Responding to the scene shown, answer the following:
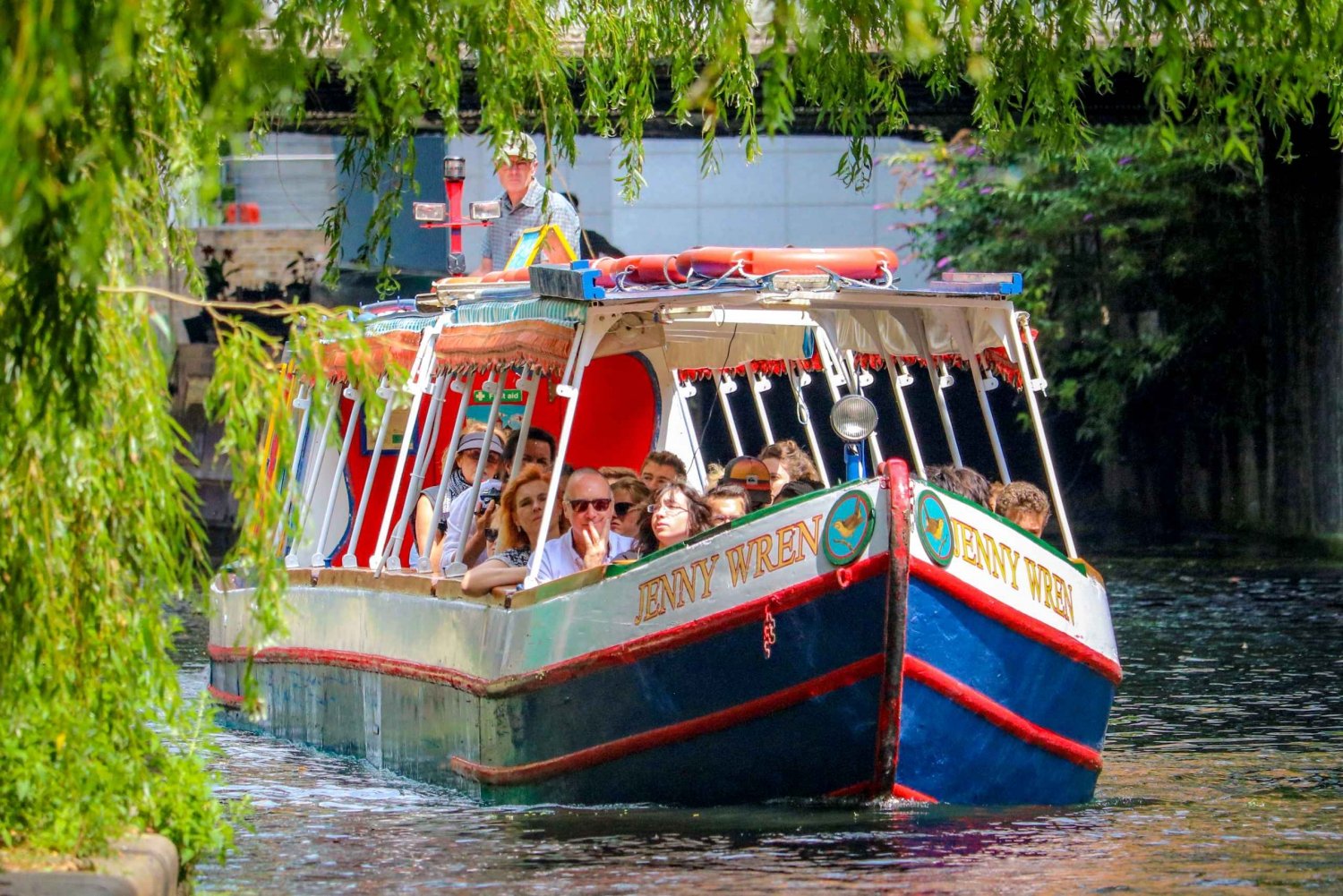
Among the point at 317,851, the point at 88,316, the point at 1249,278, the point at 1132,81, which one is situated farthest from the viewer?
the point at 1249,278

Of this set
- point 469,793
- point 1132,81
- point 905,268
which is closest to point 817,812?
point 469,793

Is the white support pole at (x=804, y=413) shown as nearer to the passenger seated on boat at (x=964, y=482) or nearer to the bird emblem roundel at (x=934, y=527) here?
the passenger seated on boat at (x=964, y=482)

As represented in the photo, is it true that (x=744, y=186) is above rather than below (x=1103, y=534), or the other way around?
above

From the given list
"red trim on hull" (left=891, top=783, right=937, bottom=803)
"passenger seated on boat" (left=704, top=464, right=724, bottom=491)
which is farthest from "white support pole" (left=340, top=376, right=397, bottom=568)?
"red trim on hull" (left=891, top=783, right=937, bottom=803)

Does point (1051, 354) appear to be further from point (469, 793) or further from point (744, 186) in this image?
point (469, 793)

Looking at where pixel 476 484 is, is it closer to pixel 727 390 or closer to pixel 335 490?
pixel 335 490

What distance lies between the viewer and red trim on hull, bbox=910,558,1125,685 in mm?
8461

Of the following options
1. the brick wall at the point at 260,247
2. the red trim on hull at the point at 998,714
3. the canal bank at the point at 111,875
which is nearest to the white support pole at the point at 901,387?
the red trim on hull at the point at 998,714

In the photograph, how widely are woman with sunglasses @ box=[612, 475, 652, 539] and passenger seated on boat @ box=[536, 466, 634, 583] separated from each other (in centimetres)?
61

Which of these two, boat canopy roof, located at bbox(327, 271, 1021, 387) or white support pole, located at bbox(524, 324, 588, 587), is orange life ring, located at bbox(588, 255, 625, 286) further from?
white support pole, located at bbox(524, 324, 588, 587)

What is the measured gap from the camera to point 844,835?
849 centimetres

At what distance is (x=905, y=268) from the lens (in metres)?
32.3

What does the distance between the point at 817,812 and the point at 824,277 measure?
86.4 inches

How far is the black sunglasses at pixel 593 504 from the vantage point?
31.0ft
